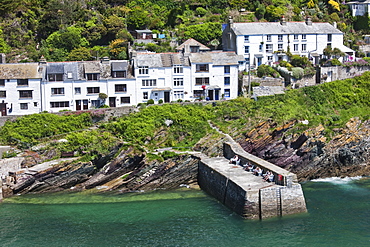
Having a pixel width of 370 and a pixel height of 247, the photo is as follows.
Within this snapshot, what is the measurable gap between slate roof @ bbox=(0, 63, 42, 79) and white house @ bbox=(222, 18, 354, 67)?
24.6 m

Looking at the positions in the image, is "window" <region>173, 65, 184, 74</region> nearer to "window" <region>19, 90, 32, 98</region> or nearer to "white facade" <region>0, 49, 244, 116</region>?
"white facade" <region>0, 49, 244, 116</region>

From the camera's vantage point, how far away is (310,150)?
46500 millimetres

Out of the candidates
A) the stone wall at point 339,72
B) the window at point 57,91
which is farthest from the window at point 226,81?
the window at point 57,91

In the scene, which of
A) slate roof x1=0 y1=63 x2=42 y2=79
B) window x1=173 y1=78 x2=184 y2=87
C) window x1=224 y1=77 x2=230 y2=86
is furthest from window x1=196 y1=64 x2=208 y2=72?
slate roof x1=0 y1=63 x2=42 y2=79

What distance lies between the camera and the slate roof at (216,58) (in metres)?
56.5

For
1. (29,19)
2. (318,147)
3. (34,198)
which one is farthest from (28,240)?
(29,19)

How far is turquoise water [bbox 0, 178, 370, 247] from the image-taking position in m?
31.9

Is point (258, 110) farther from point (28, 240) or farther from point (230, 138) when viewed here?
point (28, 240)

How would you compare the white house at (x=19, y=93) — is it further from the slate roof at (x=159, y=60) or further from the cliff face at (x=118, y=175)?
the cliff face at (x=118, y=175)

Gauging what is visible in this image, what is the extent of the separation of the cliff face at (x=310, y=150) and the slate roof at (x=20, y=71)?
72.4 ft

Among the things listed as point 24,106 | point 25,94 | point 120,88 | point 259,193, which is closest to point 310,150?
point 259,193

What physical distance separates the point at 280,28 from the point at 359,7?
70.0 feet

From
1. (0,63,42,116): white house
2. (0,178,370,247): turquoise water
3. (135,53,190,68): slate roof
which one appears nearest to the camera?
(0,178,370,247): turquoise water

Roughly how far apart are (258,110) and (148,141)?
12.0 m
